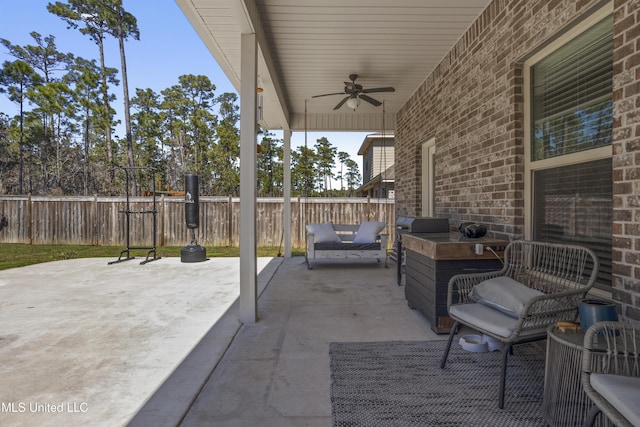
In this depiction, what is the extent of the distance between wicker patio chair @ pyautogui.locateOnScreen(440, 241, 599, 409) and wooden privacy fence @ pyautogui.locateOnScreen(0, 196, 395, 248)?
22.6 ft

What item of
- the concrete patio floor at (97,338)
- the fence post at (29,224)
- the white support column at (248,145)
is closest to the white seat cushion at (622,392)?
the concrete patio floor at (97,338)

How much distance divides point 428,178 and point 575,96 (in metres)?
3.24

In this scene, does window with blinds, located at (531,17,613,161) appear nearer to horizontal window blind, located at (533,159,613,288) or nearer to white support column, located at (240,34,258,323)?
horizontal window blind, located at (533,159,613,288)

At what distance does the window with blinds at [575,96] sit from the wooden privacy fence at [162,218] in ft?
22.4

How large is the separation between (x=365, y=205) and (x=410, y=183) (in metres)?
3.54

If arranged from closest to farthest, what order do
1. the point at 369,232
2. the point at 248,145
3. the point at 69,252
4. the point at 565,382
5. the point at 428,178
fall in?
the point at 565,382 → the point at 248,145 → the point at 428,178 → the point at 369,232 → the point at 69,252

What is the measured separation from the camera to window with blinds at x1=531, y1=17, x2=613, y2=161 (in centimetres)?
208

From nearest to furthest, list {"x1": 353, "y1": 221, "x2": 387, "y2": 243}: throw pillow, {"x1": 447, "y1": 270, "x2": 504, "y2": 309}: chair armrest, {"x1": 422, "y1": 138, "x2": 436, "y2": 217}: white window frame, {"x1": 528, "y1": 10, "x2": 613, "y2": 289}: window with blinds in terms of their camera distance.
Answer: {"x1": 528, "y1": 10, "x2": 613, "y2": 289}: window with blinds < {"x1": 447, "y1": 270, "x2": 504, "y2": 309}: chair armrest < {"x1": 422, "y1": 138, "x2": 436, "y2": 217}: white window frame < {"x1": 353, "y1": 221, "x2": 387, "y2": 243}: throw pillow

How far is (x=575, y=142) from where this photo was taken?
2369 millimetres

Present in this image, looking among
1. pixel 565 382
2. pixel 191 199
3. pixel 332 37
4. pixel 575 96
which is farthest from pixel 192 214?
pixel 565 382

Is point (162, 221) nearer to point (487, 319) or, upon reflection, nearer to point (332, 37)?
point (332, 37)

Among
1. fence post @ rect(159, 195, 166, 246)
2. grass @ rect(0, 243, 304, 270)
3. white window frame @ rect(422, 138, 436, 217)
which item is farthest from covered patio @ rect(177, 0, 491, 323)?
fence post @ rect(159, 195, 166, 246)

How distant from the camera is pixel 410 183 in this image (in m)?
6.13

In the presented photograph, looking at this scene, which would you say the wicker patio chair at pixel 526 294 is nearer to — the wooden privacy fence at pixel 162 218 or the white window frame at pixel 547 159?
the white window frame at pixel 547 159
